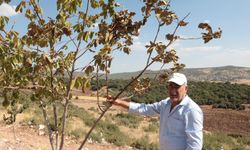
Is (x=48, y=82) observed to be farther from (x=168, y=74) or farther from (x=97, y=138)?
(x=97, y=138)

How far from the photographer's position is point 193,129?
345 centimetres

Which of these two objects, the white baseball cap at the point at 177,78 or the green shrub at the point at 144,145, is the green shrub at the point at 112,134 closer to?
the green shrub at the point at 144,145

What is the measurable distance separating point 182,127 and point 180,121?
0.06m

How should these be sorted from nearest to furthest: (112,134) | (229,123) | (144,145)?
(144,145), (112,134), (229,123)

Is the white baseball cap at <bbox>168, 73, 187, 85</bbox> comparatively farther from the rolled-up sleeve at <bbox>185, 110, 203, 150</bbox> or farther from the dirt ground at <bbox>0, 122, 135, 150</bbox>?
the dirt ground at <bbox>0, 122, 135, 150</bbox>

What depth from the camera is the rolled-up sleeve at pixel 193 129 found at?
3.42 m

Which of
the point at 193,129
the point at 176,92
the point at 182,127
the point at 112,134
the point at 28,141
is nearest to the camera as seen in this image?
the point at 193,129

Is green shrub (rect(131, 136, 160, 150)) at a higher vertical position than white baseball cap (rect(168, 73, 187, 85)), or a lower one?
lower

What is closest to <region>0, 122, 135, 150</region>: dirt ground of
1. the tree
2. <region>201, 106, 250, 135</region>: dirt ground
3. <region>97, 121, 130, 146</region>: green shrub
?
<region>97, 121, 130, 146</region>: green shrub

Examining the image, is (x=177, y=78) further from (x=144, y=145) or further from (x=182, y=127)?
(x=144, y=145)

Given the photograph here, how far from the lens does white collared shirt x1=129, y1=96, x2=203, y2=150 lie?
136 inches

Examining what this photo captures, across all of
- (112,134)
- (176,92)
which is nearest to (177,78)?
(176,92)

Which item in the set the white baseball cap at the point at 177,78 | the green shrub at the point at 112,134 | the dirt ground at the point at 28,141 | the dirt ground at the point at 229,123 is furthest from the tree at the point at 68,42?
the dirt ground at the point at 229,123

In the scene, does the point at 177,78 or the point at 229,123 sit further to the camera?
the point at 229,123
